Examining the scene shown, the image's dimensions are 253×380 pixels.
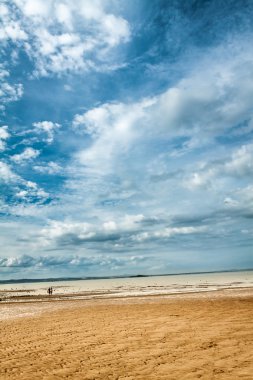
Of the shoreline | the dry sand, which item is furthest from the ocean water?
the dry sand

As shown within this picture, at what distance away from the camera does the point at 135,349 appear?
11734 mm

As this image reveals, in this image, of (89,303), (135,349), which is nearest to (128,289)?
(89,303)

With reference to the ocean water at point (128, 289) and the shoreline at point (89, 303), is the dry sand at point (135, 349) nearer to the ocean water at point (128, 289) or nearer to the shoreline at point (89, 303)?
the shoreline at point (89, 303)

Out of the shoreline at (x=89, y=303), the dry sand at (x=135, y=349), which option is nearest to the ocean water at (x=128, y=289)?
the shoreline at (x=89, y=303)

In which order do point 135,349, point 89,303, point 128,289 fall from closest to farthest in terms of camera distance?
point 135,349, point 89,303, point 128,289

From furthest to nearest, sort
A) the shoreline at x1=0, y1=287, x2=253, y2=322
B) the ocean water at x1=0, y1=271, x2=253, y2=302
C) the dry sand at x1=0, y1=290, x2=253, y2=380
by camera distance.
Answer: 1. the ocean water at x1=0, y1=271, x2=253, y2=302
2. the shoreline at x1=0, y1=287, x2=253, y2=322
3. the dry sand at x1=0, y1=290, x2=253, y2=380

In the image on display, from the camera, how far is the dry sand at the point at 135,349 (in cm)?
924

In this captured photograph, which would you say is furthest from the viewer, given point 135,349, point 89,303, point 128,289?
point 128,289

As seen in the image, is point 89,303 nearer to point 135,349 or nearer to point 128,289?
point 135,349

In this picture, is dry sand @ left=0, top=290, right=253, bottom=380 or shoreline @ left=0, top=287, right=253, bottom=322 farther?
shoreline @ left=0, top=287, right=253, bottom=322

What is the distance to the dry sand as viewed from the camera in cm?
924

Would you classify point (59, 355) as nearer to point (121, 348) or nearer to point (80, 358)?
point (80, 358)

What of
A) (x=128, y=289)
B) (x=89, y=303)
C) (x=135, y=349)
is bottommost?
(x=128, y=289)

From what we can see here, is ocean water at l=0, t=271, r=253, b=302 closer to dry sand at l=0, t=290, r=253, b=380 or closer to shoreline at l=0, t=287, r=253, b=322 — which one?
shoreline at l=0, t=287, r=253, b=322
